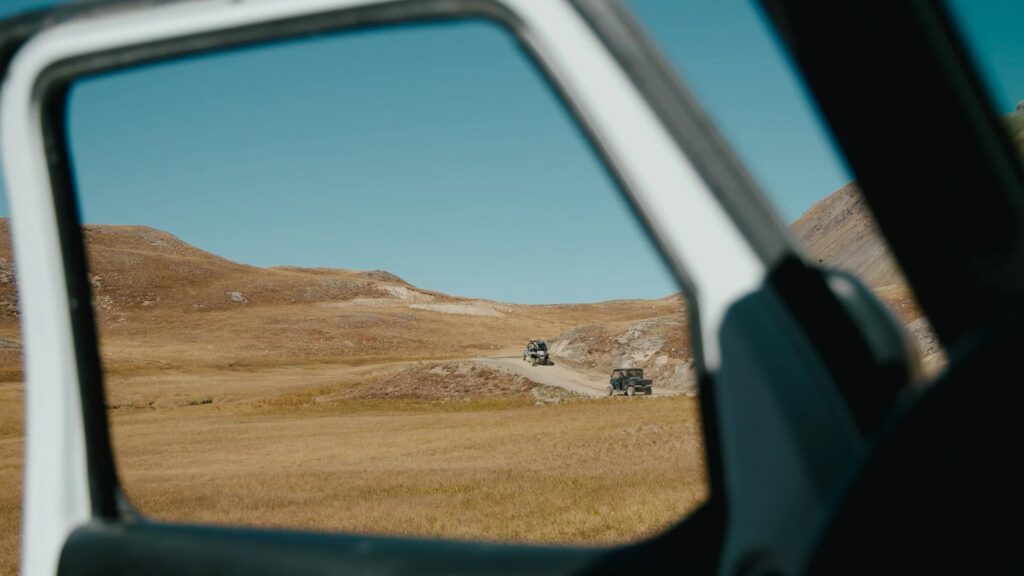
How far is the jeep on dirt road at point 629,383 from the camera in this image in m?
35.1

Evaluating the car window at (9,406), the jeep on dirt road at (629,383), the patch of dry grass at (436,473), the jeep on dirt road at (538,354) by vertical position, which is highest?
the car window at (9,406)

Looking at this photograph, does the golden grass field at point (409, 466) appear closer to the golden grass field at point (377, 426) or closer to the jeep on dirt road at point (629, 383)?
the golden grass field at point (377, 426)

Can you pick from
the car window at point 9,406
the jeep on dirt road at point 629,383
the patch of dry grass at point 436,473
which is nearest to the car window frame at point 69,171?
the car window at point 9,406

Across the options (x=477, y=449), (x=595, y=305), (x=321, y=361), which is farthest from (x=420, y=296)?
(x=477, y=449)

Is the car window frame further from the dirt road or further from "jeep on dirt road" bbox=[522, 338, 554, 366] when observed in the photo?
"jeep on dirt road" bbox=[522, 338, 554, 366]

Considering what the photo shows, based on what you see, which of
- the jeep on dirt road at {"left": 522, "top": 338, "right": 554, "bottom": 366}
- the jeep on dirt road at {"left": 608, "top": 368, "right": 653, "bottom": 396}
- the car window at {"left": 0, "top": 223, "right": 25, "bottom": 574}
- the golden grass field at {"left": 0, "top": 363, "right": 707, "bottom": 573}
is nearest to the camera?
the car window at {"left": 0, "top": 223, "right": 25, "bottom": 574}

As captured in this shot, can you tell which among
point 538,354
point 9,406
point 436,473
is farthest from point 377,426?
point 538,354

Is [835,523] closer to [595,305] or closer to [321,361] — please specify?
[321,361]

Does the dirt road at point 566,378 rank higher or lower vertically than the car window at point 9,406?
lower

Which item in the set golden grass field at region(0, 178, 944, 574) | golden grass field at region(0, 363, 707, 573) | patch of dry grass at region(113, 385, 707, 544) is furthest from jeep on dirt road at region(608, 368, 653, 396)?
patch of dry grass at region(113, 385, 707, 544)

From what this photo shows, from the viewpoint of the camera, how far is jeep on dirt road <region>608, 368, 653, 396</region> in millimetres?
35125

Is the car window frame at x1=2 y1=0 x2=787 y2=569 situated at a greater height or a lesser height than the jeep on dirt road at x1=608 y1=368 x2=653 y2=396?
greater

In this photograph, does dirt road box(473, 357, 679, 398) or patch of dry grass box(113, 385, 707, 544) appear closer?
patch of dry grass box(113, 385, 707, 544)

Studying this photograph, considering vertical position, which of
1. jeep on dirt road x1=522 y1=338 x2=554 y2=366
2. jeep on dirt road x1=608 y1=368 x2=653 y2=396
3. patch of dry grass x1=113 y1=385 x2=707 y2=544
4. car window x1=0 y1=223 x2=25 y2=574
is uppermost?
car window x1=0 y1=223 x2=25 y2=574
